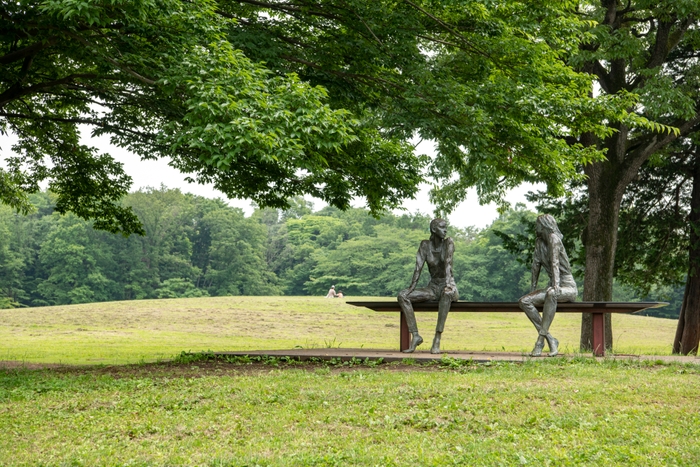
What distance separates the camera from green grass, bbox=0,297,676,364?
24.5 m

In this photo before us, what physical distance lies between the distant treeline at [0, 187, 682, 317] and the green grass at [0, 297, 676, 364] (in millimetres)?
18944

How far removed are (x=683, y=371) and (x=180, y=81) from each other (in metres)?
7.69

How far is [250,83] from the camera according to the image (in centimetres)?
971

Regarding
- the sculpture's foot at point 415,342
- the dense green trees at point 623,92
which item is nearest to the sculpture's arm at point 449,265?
the sculpture's foot at point 415,342

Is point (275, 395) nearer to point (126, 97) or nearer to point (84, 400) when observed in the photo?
point (84, 400)

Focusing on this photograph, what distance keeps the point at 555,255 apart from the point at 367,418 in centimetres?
498

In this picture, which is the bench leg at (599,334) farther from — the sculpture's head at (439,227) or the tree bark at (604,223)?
the tree bark at (604,223)

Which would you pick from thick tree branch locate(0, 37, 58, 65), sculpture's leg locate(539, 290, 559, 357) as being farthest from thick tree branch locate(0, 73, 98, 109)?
sculpture's leg locate(539, 290, 559, 357)

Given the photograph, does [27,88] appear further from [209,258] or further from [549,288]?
[209,258]

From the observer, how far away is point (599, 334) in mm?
10711

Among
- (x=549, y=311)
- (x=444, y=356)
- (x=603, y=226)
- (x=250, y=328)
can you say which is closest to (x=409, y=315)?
(x=444, y=356)

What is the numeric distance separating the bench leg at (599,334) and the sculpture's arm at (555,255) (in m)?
0.80

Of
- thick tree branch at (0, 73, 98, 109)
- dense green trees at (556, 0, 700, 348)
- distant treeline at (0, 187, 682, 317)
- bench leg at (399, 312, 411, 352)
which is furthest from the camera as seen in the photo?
distant treeline at (0, 187, 682, 317)

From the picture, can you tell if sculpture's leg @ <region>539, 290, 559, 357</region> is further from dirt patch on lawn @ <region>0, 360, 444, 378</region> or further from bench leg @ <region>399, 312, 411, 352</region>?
bench leg @ <region>399, 312, 411, 352</region>
